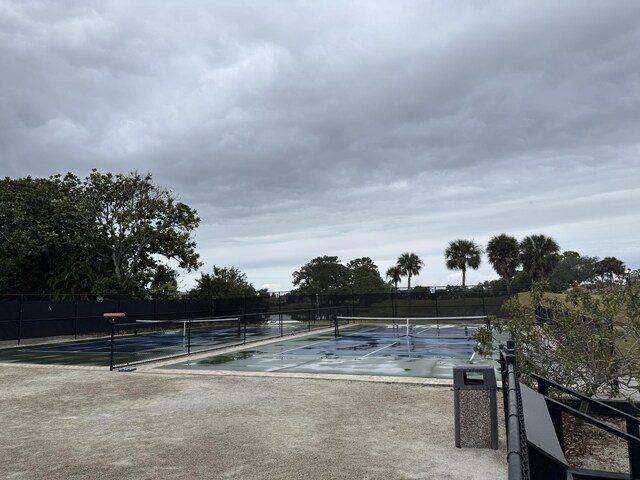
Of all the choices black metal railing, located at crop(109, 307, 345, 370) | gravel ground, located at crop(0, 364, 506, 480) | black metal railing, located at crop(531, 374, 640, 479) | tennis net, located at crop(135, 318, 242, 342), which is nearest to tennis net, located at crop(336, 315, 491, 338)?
black metal railing, located at crop(109, 307, 345, 370)

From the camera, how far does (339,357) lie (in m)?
15.3

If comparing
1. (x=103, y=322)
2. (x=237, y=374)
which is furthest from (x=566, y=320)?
(x=103, y=322)

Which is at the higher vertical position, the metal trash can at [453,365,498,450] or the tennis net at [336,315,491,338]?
the metal trash can at [453,365,498,450]

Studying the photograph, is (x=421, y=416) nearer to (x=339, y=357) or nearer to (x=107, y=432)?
(x=107, y=432)

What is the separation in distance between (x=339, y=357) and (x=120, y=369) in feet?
21.4

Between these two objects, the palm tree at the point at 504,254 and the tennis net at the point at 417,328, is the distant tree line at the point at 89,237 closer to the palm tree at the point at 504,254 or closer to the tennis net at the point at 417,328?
the tennis net at the point at 417,328

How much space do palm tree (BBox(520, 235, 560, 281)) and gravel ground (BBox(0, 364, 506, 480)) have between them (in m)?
57.2

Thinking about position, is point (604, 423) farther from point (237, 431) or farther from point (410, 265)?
point (410, 265)

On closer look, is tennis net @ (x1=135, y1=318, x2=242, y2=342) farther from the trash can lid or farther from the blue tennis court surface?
the trash can lid

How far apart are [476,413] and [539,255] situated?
2420 inches

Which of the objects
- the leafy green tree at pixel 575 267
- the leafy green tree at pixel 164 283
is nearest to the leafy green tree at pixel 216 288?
the leafy green tree at pixel 164 283

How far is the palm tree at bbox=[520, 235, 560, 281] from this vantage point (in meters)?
60.8

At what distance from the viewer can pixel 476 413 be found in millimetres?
6051

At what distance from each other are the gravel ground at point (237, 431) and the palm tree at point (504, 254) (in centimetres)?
5518
